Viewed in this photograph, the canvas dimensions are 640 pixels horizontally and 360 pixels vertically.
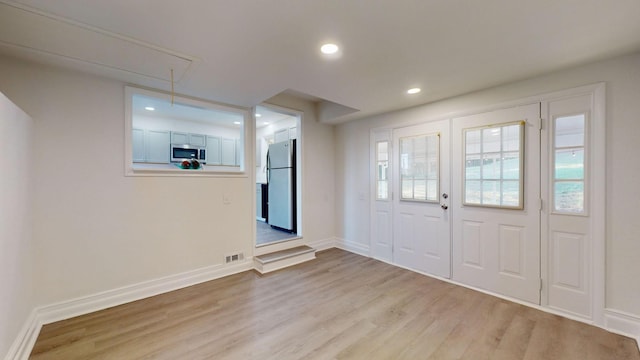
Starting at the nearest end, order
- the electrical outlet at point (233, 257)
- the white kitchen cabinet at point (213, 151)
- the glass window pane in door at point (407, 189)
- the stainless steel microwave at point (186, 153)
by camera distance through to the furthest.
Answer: the electrical outlet at point (233, 257) → the glass window pane in door at point (407, 189) → the stainless steel microwave at point (186, 153) → the white kitchen cabinet at point (213, 151)

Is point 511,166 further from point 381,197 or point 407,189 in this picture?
point 381,197

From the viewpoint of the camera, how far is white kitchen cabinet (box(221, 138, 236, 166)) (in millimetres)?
6184

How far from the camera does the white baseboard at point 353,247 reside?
426cm

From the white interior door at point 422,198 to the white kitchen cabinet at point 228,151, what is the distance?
4.23 m

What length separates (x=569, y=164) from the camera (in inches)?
93.5

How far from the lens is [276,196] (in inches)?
209

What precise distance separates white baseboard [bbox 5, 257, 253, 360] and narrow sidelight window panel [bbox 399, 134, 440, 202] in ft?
9.15

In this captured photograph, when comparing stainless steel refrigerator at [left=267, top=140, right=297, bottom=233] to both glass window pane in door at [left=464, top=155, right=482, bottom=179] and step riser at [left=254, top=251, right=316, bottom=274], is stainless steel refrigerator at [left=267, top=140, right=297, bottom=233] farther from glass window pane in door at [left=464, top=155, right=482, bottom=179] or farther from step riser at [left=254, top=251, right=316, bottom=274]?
glass window pane in door at [left=464, top=155, right=482, bottom=179]

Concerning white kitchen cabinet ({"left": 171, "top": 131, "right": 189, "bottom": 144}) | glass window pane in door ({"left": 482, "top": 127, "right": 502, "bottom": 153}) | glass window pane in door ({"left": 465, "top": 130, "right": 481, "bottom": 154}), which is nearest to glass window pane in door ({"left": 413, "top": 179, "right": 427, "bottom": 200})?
glass window pane in door ({"left": 465, "top": 130, "right": 481, "bottom": 154})

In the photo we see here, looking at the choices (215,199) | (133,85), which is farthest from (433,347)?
(133,85)

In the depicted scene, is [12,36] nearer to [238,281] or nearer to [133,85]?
[133,85]

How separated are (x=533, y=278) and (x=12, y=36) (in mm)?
5035

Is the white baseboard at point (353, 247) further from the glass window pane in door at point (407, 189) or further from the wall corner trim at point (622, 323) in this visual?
the wall corner trim at point (622, 323)

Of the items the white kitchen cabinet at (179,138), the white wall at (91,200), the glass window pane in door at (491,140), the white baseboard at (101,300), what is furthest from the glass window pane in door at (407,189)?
the white kitchen cabinet at (179,138)
